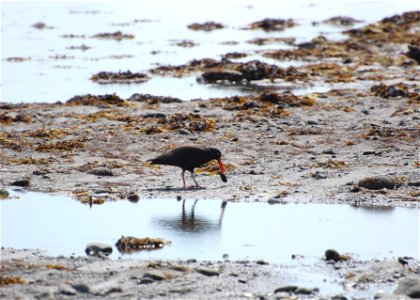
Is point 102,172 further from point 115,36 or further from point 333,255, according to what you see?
point 115,36

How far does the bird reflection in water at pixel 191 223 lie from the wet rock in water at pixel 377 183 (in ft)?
7.05

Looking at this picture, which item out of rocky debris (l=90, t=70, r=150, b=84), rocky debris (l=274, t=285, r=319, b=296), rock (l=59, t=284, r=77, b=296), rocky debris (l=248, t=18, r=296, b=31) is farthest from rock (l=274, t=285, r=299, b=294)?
rocky debris (l=248, t=18, r=296, b=31)

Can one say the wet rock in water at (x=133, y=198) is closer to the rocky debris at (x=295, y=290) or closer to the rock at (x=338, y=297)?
the rocky debris at (x=295, y=290)

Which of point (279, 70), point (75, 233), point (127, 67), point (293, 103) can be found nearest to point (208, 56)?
point (127, 67)

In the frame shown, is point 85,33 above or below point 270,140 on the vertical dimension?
above

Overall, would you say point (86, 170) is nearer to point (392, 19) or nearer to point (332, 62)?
point (332, 62)

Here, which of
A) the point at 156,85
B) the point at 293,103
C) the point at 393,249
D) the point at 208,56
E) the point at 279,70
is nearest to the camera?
the point at 393,249

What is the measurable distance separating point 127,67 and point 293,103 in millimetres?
11246

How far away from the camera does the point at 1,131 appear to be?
1577cm

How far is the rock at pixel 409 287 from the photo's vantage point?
25.5 feet

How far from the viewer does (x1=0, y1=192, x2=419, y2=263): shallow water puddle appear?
30.9 ft

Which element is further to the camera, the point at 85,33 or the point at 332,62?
the point at 85,33

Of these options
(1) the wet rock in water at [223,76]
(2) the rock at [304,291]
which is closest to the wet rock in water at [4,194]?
(2) the rock at [304,291]

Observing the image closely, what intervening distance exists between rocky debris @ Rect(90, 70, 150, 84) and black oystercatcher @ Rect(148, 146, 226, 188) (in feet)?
40.9
